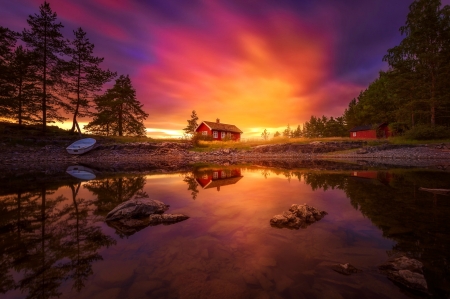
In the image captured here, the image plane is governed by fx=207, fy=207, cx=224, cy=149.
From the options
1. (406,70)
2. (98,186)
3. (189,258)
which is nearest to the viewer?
(189,258)

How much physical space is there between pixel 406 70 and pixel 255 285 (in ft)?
168

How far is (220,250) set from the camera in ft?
15.3

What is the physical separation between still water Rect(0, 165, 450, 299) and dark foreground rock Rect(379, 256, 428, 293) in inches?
6.2

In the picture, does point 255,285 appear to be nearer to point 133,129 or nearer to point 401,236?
point 401,236

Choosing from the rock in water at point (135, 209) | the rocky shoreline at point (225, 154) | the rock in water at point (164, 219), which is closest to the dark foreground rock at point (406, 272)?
the rock in water at point (164, 219)

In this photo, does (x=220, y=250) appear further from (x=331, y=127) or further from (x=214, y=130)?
(x=331, y=127)

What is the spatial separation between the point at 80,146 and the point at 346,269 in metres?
38.4

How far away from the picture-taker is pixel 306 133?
104 meters

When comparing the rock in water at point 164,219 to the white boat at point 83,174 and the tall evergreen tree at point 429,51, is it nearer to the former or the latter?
the white boat at point 83,174

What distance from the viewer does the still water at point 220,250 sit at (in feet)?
11.1

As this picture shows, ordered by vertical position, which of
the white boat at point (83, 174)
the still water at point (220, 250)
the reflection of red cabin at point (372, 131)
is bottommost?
the still water at point (220, 250)

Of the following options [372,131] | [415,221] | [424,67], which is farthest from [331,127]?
[415,221]

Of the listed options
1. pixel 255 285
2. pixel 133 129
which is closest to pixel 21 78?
pixel 133 129

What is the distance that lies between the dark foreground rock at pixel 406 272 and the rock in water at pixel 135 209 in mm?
6389
